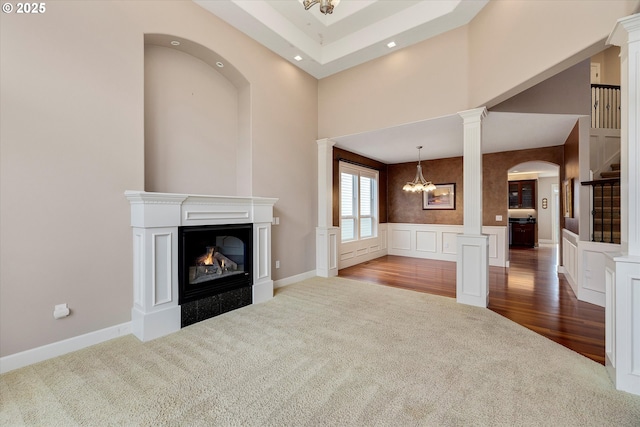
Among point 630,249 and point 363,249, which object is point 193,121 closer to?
point 630,249

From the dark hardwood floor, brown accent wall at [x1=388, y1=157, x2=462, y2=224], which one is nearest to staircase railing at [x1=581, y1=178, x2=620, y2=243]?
the dark hardwood floor

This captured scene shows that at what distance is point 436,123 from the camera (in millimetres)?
4367

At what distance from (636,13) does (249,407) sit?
3799 millimetres

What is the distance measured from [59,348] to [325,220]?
3.96m

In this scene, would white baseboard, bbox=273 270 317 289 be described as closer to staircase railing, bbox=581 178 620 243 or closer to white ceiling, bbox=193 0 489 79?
white ceiling, bbox=193 0 489 79

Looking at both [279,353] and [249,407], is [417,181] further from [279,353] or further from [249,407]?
[249,407]

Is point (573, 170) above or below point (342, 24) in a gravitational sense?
below

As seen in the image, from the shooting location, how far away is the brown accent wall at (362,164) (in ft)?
19.4

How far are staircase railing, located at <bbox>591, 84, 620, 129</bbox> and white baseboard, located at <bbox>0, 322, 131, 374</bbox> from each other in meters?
8.38

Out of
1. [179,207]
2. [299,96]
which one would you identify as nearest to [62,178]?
[179,207]

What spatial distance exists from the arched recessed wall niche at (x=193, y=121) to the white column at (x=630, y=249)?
4.01 m

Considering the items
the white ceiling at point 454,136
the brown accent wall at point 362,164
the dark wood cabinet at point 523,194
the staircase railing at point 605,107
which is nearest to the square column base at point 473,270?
the white ceiling at point 454,136

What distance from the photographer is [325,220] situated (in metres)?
5.34

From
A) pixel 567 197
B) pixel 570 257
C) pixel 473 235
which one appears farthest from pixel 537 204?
pixel 473 235
